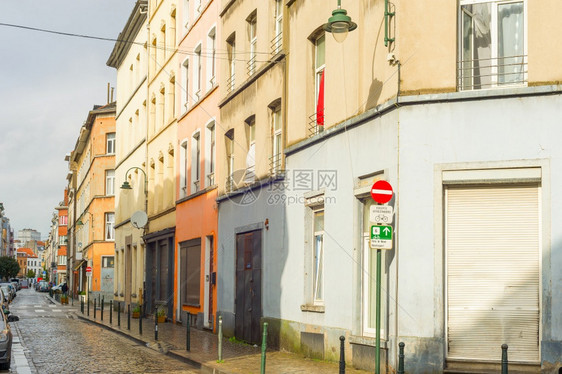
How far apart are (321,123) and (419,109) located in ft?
15.5

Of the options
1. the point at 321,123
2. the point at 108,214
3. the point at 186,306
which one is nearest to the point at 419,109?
the point at 321,123

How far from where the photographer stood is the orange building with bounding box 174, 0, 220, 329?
90.6ft

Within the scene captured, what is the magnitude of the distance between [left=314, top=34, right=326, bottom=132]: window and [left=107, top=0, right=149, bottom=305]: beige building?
2046 cm

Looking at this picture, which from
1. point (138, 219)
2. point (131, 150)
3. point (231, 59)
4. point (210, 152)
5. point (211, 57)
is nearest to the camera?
point (231, 59)

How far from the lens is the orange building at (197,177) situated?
90.6 ft

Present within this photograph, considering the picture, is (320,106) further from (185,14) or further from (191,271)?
(185,14)

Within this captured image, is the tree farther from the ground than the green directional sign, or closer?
closer

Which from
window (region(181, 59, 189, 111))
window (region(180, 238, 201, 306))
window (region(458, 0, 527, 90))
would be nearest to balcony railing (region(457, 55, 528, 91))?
window (region(458, 0, 527, 90))

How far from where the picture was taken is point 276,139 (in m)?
21.5

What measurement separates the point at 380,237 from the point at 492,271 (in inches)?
88.1

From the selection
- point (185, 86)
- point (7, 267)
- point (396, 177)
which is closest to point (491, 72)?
point (396, 177)

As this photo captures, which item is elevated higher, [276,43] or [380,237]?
[276,43]

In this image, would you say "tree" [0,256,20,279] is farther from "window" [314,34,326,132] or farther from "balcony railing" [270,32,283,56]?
"window" [314,34,326,132]

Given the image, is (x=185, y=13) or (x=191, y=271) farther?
(x=185, y=13)
